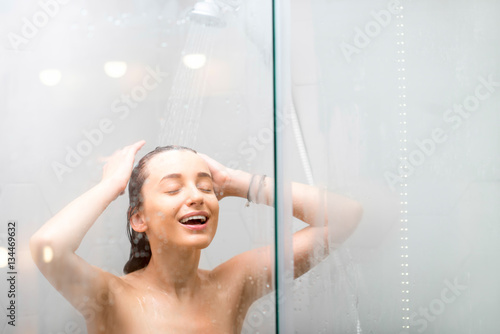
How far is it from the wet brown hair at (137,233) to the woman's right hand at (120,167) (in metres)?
0.01

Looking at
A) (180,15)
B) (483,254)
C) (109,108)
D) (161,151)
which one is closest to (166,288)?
(161,151)

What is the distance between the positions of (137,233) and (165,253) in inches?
2.4

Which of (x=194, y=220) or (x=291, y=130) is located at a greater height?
(x=291, y=130)

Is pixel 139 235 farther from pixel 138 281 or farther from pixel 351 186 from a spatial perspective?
pixel 351 186

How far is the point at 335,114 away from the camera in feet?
2.76

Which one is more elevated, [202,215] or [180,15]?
[180,15]

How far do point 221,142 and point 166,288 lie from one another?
0.27 m

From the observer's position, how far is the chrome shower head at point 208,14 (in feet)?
2.70

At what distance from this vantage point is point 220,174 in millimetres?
803

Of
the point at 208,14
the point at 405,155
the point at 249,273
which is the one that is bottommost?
the point at 249,273

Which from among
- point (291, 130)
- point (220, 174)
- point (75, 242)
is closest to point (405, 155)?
point (291, 130)

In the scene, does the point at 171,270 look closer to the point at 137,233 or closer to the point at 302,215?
the point at 137,233

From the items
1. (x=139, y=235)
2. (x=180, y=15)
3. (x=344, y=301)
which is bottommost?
(x=344, y=301)

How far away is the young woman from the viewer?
746 mm
